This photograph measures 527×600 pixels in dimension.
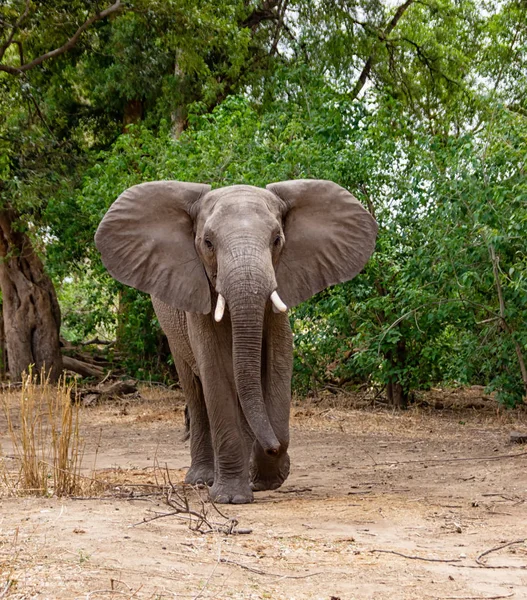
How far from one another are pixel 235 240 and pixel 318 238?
3.76ft

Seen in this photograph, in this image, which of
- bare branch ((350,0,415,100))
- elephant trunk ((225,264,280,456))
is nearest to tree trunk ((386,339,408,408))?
elephant trunk ((225,264,280,456))

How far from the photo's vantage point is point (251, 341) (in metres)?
6.35

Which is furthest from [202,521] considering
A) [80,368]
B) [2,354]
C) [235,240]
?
[2,354]

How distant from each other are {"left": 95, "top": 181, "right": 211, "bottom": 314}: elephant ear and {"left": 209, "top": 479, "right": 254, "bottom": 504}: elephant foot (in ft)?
5.02

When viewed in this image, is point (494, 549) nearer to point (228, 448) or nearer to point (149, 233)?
point (228, 448)

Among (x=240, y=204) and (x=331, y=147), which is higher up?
(x=331, y=147)

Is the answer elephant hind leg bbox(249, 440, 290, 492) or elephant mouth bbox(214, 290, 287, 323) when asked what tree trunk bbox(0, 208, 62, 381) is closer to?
elephant hind leg bbox(249, 440, 290, 492)

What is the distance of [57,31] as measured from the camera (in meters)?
15.4

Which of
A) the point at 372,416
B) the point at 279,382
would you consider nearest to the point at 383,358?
the point at 372,416

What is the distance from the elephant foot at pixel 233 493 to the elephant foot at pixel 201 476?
1.01 m

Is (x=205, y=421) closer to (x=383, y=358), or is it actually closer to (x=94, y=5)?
(x=383, y=358)

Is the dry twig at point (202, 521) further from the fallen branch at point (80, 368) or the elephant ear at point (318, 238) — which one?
the fallen branch at point (80, 368)

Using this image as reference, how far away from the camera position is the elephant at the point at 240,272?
251 inches

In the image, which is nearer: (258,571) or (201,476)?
(258,571)
